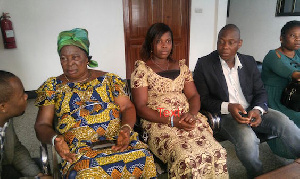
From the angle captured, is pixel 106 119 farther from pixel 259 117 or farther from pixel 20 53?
pixel 20 53

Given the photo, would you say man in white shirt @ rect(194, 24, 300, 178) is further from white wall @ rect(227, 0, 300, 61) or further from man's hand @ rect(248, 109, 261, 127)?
white wall @ rect(227, 0, 300, 61)

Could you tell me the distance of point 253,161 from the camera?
1.70m

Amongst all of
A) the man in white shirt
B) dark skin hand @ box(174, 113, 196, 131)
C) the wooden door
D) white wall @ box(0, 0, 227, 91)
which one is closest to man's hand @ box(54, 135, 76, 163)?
dark skin hand @ box(174, 113, 196, 131)

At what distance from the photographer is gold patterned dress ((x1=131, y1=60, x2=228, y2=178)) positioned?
4.70 ft

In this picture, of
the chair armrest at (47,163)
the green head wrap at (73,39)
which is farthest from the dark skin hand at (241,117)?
the chair armrest at (47,163)

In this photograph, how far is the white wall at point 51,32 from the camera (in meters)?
4.14

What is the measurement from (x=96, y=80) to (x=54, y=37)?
127 inches

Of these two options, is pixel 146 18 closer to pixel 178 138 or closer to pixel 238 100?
pixel 238 100

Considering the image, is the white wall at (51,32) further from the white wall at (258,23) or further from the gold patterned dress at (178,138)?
the white wall at (258,23)

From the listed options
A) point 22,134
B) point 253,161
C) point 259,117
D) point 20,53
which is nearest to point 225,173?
point 253,161

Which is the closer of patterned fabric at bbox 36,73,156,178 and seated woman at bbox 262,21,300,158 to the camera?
patterned fabric at bbox 36,73,156,178

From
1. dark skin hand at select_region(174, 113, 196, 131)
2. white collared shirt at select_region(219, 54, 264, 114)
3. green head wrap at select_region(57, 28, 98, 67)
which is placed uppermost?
green head wrap at select_region(57, 28, 98, 67)

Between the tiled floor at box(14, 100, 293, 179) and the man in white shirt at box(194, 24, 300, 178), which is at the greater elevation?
the man in white shirt at box(194, 24, 300, 178)

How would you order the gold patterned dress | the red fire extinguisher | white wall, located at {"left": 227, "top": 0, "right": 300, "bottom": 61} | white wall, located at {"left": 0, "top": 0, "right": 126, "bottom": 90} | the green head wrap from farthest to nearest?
white wall, located at {"left": 227, "top": 0, "right": 300, "bottom": 61} → white wall, located at {"left": 0, "top": 0, "right": 126, "bottom": 90} → the red fire extinguisher → the green head wrap → the gold patterned dress
